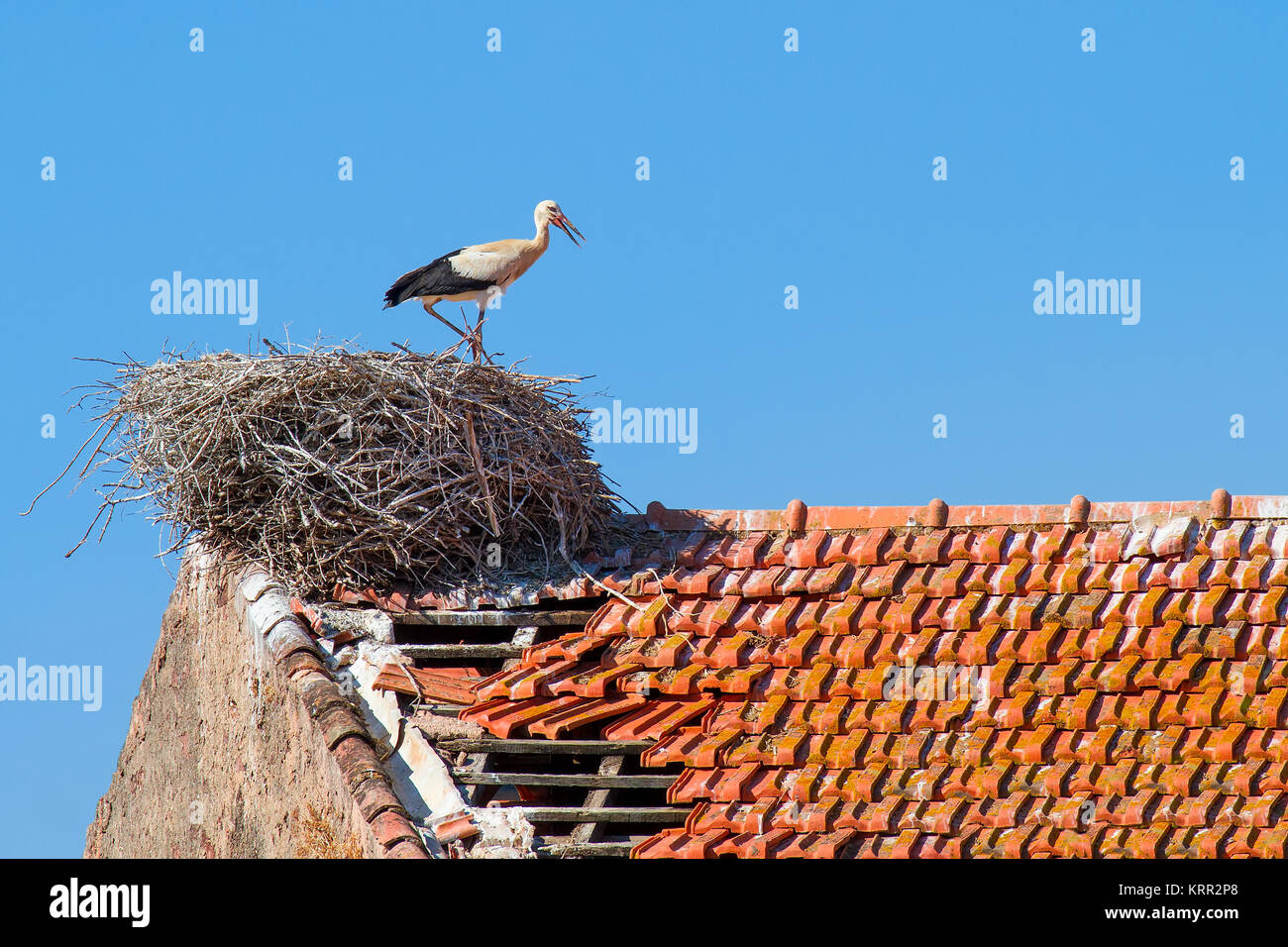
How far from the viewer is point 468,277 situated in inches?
399

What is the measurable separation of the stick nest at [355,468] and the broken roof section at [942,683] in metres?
0.37

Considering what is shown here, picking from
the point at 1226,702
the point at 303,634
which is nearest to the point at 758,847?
the point at 1226,702

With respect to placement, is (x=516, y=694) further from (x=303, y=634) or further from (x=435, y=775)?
(x=303, y=634)

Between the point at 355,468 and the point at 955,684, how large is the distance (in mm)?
3541

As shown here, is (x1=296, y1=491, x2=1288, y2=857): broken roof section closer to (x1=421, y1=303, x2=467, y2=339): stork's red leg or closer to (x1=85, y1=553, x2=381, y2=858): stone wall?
(x1=85, y1=553, x2=381, y2=858): stone wall

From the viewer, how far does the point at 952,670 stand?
22.9 feet

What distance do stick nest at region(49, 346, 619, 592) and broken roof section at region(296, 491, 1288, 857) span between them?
0.37 meters

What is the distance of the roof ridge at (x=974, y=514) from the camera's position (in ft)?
23.8

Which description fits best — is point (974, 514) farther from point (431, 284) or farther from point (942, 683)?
point (431, 284)

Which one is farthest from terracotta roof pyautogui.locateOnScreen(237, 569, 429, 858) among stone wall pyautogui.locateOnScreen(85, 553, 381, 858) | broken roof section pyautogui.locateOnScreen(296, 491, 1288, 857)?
broken roof section pyautogui.locateOnScreen(296, 491, 1288, 857)

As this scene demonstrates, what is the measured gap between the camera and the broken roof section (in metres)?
6.24

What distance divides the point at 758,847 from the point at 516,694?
5.48ft

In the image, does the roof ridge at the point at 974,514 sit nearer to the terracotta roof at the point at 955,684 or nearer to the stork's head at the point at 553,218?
the terracotta roof at the point at 955,684
